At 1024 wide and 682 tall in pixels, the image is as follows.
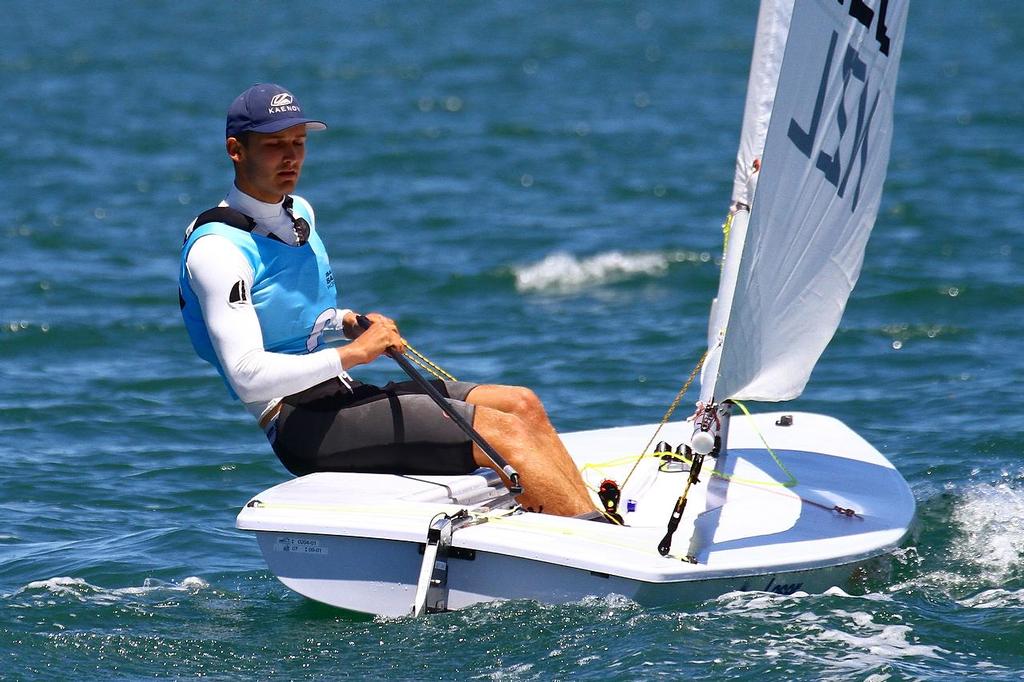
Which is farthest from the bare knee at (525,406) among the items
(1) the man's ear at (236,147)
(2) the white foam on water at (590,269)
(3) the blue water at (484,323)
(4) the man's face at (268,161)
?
(2) the white foam on water at (590,269)

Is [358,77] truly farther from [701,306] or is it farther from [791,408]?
[791,408]

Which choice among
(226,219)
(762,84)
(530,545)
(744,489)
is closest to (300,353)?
(226,219)

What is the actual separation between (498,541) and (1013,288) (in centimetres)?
651

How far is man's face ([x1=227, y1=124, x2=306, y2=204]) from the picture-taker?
4.45 m

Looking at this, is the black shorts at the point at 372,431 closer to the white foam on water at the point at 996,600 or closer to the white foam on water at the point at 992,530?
the white foam on water at the point at 996,600

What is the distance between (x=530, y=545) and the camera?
4.09m

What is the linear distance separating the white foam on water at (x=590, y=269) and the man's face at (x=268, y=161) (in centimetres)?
573

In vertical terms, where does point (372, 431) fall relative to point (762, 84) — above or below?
below

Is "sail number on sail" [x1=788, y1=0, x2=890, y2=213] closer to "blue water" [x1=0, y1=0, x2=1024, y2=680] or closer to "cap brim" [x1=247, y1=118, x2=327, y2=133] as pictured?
"blue water" [x1=0, y1=0, x2=1024, y2=680]

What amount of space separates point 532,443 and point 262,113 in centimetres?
128

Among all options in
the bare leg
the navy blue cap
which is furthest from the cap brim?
the bare leg

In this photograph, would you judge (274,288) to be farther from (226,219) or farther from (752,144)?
(752,144)

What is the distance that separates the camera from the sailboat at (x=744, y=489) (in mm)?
4145

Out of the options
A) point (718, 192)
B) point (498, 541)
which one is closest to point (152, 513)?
point (498, 541)
